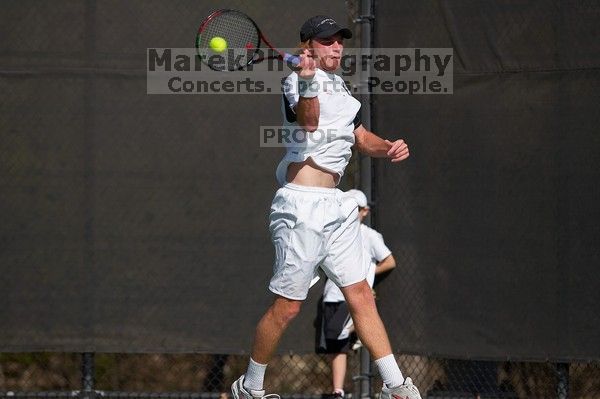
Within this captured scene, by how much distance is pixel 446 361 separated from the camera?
661cm

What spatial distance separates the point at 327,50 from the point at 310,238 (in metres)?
0.91

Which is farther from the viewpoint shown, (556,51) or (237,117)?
(237,117)

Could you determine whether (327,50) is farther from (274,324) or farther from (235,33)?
(274,324)

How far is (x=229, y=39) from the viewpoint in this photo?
17.7 feet

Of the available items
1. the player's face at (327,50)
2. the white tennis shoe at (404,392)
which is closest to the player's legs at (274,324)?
the white tennis shoe at (404,392)

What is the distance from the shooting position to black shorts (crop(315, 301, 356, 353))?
653 centimetres

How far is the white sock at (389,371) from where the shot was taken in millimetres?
4980

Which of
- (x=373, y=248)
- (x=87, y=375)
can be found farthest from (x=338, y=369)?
(x=87, y=375)

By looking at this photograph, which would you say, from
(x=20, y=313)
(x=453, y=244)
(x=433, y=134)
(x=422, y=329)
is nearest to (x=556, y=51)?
(x=433, y=134)

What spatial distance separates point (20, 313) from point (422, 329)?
254 cm

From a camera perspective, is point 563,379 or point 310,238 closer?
point 310,238

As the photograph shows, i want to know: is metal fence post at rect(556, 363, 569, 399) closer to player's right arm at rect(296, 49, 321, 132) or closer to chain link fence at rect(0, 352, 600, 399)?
chain link fence at rect(0, 352, 600, 399)

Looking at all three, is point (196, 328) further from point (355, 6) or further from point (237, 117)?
point (355, 6)

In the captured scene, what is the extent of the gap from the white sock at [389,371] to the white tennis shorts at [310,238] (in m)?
0.41
